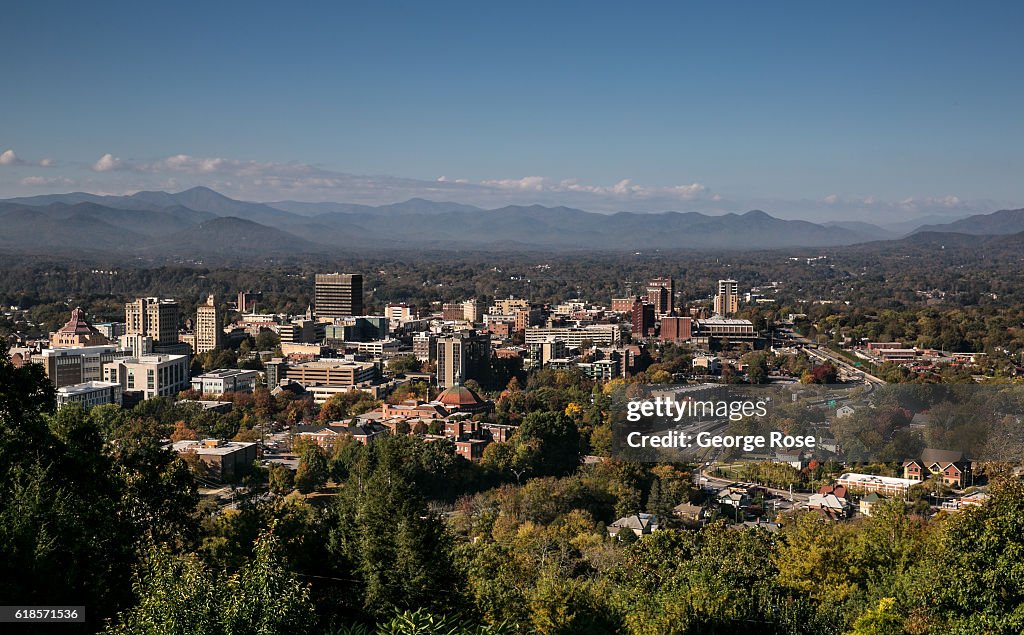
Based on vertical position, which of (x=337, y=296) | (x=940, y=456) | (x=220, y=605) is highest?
(x=220, y=605)

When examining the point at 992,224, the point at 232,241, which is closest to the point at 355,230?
the point at 232,241

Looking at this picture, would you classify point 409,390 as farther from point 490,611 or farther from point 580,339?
point 490,611

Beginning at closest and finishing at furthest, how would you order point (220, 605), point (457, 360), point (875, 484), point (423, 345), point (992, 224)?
point (220, 605) → point (875, 484) → point (457, 360) → point (423, 345) → point (992, 224)

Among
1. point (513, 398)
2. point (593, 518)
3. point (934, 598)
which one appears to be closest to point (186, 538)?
point (934, 598)

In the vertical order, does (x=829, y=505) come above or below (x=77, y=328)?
below

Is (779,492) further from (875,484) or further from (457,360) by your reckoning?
(457,360)
